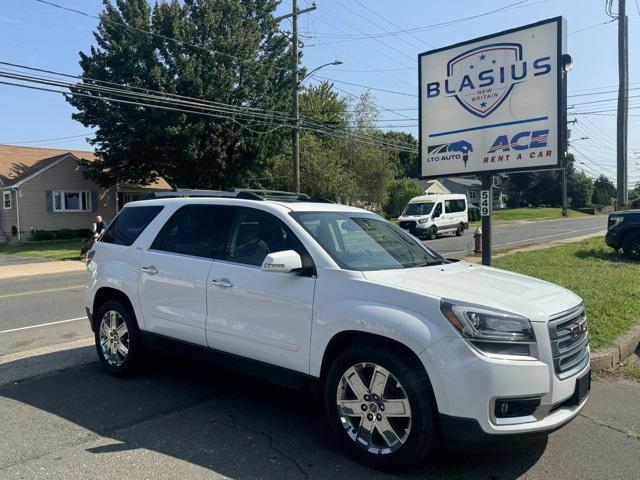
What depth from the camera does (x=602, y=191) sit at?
99.5 m

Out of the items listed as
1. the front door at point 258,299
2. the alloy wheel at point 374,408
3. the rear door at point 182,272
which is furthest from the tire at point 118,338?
the alloy wheel at point 374,408

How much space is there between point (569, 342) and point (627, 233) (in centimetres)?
1265

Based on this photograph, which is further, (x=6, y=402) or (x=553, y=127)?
(x=553, y=127)

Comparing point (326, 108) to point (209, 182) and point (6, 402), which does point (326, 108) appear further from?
point (6, 402)

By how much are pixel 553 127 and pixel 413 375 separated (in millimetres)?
6345

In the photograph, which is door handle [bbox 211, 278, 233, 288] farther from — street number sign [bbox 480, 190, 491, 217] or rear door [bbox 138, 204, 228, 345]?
street number sign [bbox 480, 190, 491, 217]

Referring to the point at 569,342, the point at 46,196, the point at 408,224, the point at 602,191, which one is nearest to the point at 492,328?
the point at 569,342

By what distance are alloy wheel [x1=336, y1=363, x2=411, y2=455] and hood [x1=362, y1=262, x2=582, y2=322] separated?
61 centimetres

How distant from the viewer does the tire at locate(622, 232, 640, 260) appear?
47.0ft

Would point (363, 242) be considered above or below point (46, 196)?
below

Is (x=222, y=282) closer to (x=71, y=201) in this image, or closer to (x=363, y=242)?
(x=363, y=242)

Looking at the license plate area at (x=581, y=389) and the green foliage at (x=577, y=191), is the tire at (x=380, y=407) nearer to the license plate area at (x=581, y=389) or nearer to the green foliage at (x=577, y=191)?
the license plate area at (x=581, y=389)

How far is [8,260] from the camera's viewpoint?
22.2 m

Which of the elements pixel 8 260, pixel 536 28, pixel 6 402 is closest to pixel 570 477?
pixel 6 402
